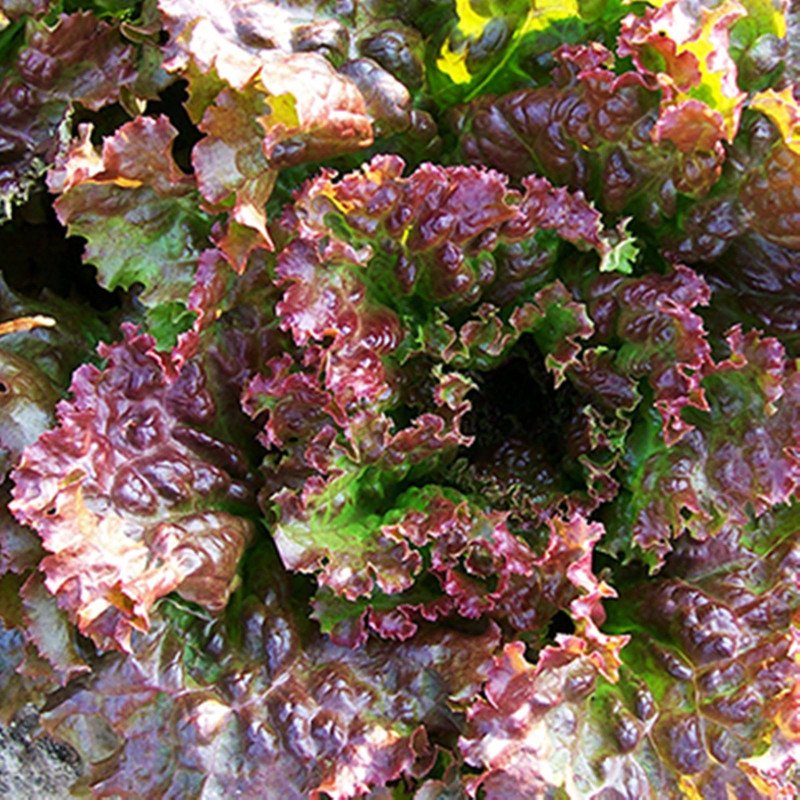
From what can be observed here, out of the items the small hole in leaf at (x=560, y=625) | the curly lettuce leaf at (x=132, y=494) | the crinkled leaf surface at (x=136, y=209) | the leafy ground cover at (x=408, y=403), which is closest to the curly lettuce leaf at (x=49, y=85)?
the leafy ground cover at (x=408, y=403)

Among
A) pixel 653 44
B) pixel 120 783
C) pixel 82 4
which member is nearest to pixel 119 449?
pixel 120 783

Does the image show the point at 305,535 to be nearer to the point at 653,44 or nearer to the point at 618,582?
the point at 618,582

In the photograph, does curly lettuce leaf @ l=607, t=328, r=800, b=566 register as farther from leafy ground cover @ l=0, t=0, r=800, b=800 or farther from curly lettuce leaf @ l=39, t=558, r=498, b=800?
curly lettuce leaf @ l=39, t=558, r=498, b=800

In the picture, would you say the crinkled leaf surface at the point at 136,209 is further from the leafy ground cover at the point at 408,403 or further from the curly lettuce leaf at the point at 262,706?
the curly lettuce leaf at the point at 262,706

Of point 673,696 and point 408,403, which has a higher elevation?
point 408,403

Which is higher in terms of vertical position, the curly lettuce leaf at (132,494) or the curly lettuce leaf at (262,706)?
the curly lettuce leaf at (132,494)

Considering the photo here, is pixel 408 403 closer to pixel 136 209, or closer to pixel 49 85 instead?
pixel 136 209

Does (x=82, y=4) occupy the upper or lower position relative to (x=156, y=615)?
upper

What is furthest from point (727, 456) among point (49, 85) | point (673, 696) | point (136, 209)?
point (49, 85)

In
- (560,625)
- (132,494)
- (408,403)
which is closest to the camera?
(132,494)
